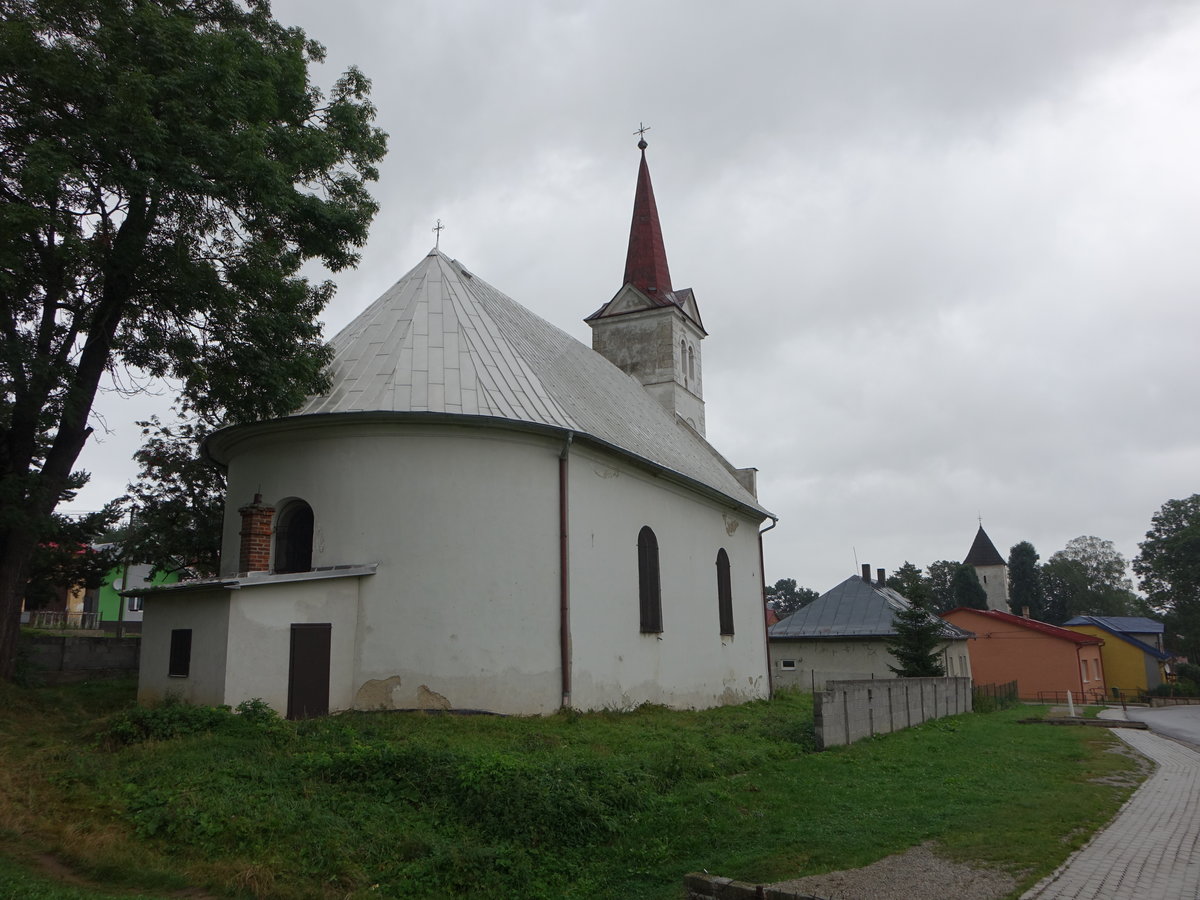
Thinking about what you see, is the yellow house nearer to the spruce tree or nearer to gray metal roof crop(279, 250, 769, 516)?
the spruce tree

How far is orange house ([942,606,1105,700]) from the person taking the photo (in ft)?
151

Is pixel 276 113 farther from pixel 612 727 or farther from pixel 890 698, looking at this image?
pixel 890 698

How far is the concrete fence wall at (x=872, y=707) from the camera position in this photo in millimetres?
14250

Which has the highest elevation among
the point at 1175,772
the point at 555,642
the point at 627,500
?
the point at 627,500

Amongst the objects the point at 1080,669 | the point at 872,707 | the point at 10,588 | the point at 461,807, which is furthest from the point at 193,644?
the point at 1080,669

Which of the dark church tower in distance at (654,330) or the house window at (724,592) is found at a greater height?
the dark church tower in distance at (654,330)

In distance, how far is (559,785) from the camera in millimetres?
9250

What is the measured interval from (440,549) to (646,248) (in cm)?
2271

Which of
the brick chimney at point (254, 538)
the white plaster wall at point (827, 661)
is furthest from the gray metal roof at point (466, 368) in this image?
the white plaster wall at point (827, 661)

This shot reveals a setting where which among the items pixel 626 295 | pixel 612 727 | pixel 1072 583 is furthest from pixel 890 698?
pixel 1072 583

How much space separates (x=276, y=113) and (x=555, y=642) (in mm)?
9807

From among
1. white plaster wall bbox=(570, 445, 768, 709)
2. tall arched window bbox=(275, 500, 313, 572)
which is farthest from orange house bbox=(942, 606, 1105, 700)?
tall arched window bbox=(275, 500, 313, 572)

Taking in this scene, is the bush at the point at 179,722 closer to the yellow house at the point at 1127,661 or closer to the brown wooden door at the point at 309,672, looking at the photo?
the brown wooden door at the point at 309,672

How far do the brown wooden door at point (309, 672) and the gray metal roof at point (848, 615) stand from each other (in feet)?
89.1
